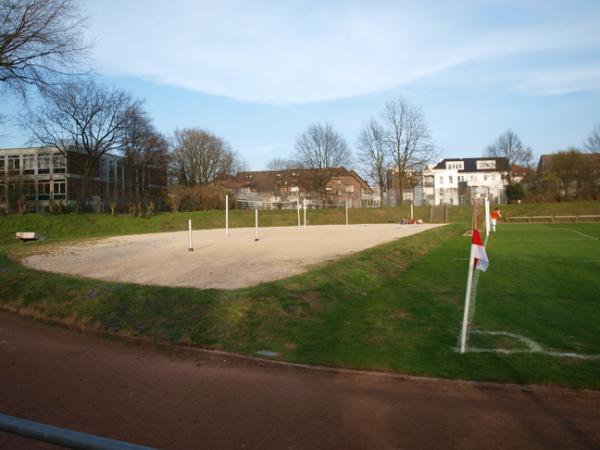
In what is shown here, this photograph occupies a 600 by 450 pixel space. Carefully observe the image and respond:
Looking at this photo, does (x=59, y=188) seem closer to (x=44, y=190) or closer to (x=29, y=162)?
(x=44, y=190)

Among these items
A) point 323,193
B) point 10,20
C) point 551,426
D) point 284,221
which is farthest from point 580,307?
point 323,193

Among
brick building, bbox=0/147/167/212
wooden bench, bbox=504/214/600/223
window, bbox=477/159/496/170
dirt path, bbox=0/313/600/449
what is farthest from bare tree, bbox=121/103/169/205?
window, bbox=477/159/496/170

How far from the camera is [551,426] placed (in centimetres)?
442

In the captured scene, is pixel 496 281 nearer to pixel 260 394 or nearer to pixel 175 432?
pixel 260 394

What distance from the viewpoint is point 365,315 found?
8.66m

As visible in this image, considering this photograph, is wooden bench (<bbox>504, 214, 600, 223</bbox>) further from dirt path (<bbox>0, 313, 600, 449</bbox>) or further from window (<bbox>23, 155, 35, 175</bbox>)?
window (<bbox>23, 155, 35, 175</bbox>)

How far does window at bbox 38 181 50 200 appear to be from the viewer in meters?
65.6

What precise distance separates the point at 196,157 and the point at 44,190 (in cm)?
1986

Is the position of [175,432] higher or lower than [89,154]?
lower

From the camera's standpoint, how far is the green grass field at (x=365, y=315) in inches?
247

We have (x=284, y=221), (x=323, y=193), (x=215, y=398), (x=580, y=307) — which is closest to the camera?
(x=215, y=398)

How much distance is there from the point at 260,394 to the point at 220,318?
9.82 ft

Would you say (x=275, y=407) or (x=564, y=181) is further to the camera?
(x=564, y=181)

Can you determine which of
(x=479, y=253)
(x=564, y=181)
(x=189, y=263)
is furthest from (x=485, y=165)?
(x=479, y=253)
